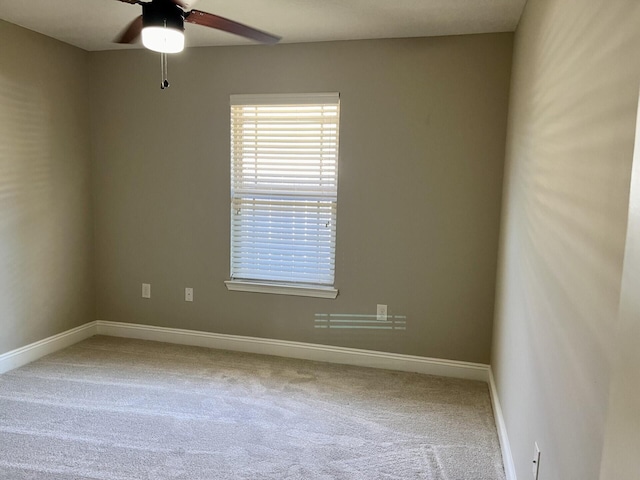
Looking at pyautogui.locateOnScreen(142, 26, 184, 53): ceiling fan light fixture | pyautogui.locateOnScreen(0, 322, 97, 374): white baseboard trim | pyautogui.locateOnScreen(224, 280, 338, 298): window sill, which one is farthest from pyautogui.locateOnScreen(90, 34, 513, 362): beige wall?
pyautogui.locateOnScreen(142, 26, 184, 53): ceiling fan light fixture

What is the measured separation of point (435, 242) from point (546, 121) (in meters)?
1.49

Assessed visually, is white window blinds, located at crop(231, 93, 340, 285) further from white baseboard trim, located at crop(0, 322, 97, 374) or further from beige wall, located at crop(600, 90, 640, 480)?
beige wall, located at crop(600, 90, 640, 480)

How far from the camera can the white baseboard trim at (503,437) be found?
2045 millimetres

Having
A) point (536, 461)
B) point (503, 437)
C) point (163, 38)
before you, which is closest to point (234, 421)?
point (503, 437)

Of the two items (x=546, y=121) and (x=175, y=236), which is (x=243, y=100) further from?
(x=546, y=121)

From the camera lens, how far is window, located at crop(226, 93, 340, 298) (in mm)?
3271

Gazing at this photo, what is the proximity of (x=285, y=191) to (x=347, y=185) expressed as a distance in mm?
479

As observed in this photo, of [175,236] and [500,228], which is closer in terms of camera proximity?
[500,228]

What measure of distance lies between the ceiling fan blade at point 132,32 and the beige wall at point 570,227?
1873mm

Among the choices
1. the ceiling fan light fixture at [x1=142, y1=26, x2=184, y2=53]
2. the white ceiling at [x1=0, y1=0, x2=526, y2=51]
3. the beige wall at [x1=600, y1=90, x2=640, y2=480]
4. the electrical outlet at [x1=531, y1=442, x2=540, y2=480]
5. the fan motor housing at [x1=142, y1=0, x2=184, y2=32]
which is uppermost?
the white ceiling at [x1=0, y1=0, x2=526, y2=51]

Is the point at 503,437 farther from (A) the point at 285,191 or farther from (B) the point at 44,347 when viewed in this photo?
(B) the point at 44,347

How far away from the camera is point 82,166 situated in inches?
144

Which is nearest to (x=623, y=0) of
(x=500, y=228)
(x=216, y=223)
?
(x=500, y=228)

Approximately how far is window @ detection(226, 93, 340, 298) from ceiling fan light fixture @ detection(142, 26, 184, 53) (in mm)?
1240
